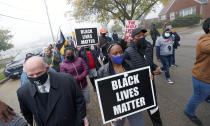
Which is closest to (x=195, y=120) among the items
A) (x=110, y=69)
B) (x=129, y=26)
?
(x=110, y=69)

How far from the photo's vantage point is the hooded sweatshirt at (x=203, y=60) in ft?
6.54

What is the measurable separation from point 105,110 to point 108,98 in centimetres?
17

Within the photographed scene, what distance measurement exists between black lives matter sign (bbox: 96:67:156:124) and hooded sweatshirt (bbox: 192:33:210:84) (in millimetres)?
1058

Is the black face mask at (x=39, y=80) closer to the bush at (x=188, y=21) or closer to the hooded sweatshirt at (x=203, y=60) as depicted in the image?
the hooded sweatshirt at (x=203, y=60)

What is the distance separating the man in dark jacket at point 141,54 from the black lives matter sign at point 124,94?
565 mm

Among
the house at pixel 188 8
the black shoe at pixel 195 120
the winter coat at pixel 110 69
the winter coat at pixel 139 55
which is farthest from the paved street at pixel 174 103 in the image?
the house at pixel 188 8

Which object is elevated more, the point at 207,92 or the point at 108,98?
the point at 108,98

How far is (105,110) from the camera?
1.71 meters

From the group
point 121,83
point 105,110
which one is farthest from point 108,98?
point 121,83

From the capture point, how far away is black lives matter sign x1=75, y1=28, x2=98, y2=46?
4.74 m

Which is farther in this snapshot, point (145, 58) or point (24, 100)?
point (145, 58)

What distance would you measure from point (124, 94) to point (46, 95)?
1.04m

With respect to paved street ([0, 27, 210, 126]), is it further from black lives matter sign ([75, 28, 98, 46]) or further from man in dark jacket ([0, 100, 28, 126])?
man in dark jacket ([0, 100, 28, 126])

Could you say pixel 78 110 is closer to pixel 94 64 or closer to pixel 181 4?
pixel 94 64
